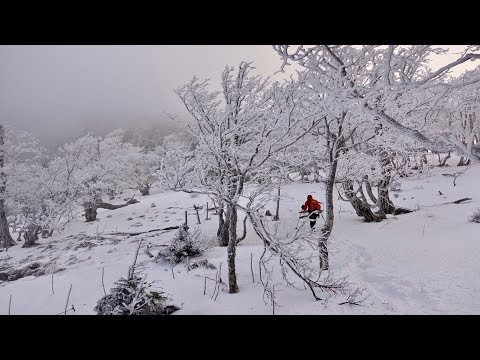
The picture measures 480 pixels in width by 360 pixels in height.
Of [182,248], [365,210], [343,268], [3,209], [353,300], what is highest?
[3,209]

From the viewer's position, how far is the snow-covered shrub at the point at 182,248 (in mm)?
9614

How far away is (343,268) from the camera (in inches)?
317

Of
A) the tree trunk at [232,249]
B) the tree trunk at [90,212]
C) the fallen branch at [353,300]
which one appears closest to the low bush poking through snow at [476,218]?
the fallen branch at [353,300]

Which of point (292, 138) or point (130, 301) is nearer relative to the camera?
point (130, 301)

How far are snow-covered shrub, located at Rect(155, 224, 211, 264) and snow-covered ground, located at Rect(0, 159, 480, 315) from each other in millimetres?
440

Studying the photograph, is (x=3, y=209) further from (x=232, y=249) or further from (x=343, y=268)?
(x=343, y=268)

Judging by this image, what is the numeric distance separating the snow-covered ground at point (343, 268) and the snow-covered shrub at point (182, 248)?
1.44 feet

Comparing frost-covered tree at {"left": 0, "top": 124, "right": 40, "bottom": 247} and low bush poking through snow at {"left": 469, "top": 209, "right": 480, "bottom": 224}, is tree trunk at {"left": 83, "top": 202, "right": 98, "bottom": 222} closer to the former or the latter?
frost-covered tree at {"left": 0, "top": 124, "right": 40, "bottom": 247}

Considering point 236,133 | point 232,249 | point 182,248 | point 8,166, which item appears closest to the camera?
point 232,249

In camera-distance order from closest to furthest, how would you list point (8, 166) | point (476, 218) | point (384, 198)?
point (476, 218), point (384, 198), point (8, 166)

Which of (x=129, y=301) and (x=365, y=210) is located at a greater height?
(x=365, y=210)

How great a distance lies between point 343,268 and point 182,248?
17.8 ft

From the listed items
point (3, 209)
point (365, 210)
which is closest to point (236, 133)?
point (365, 210)
